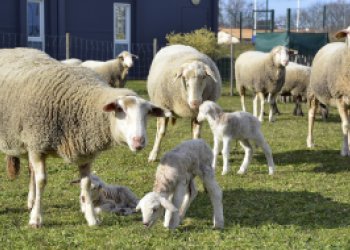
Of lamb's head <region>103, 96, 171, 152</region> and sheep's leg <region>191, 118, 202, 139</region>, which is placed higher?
lamb's head <region>103, 96, 171, 152</region>

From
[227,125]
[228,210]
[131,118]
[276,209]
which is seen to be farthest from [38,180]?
[227,125]

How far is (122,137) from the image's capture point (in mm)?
5152

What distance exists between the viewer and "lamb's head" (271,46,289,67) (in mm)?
13672

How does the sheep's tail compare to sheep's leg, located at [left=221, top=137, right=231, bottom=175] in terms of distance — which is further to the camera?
sheep's leg, located at [left=221, top=137, right=231, bottom=175]

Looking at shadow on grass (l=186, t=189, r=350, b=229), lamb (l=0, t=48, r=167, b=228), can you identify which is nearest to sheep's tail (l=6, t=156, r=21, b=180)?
lamb (l=0, t=48, r=167, b=228)

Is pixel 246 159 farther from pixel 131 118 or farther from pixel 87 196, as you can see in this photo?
pixel 131 118

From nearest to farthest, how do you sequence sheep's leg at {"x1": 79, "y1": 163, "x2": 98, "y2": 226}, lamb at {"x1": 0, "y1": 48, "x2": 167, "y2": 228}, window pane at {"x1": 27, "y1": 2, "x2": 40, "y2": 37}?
lamb at {"x1": 0, "y1": 48, "x2": 167, "y2": 228}
sheep's leg at {"x1": 79, "y1": 163, "x2": 98, "y2": 226}
window pane at {"x1": 27, "y1": 2, "x2": 40, "y2": 37}

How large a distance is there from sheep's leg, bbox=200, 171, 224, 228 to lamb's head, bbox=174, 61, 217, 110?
264cm

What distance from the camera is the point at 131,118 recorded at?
4.99 meters

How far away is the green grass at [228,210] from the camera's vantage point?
16.4ft

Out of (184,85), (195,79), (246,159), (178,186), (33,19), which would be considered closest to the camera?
(178,186)

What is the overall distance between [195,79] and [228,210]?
2464mm

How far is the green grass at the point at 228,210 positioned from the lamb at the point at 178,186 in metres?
0.15

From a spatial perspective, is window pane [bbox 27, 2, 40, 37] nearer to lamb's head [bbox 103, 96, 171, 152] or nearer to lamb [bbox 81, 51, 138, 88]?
lamb [bbox 81, 51, 138, 88]
